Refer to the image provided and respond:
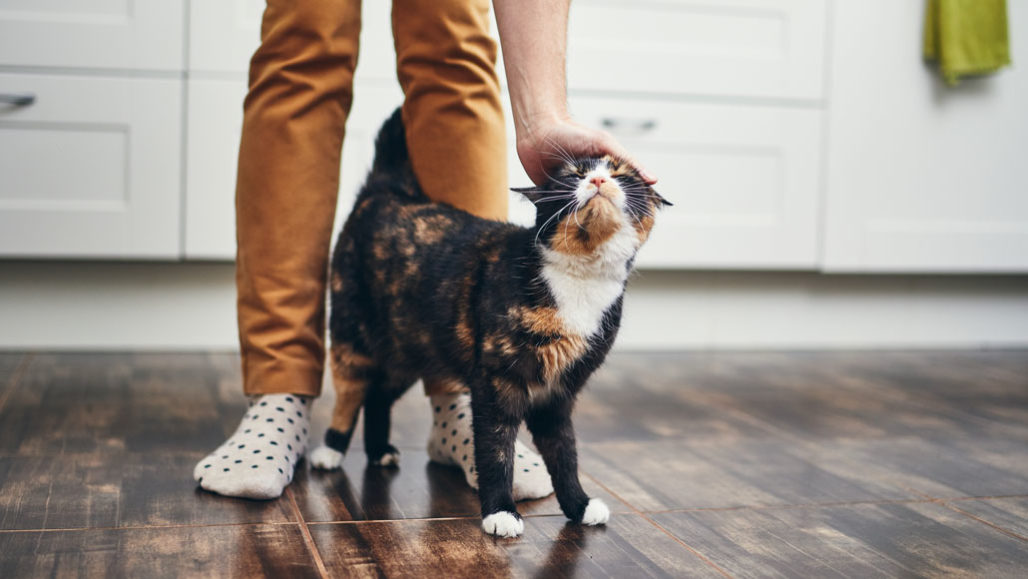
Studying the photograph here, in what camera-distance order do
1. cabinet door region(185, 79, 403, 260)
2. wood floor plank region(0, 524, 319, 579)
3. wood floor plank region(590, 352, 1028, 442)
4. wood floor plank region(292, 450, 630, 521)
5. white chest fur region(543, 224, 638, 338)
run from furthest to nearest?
cabinet door region(185, 79, 403, 260) → wood floor plank region(590, 352, 1028, 442) → wood floor plank region(292, 450, 630, 521) → white chest fur region(543, 224, 638, 338) → wood floor plank region(0, 524, 319, 579)

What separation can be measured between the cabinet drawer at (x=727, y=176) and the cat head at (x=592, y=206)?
1.31 metres

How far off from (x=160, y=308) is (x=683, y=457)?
4.19ft

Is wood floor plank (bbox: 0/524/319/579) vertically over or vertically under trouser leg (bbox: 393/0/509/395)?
under

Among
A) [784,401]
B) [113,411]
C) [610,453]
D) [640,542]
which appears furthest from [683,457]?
[113,411]

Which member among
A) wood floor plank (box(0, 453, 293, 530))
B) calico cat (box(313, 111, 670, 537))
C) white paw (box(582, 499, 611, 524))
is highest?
calico cat (box(313, 111, 670, 537))

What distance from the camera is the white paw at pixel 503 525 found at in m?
1.01

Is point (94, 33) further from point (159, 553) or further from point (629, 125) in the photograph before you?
point (159, 553)

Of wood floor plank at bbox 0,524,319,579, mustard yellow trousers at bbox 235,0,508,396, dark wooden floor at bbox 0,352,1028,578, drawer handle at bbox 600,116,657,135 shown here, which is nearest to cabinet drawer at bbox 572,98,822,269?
drawer handle at bbox 600,116,657,135

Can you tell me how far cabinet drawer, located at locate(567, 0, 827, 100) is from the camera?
2.28 metres

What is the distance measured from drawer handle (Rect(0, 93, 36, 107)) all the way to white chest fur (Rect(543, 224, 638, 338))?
4.72 feet

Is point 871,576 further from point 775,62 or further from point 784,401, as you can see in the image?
point 775,62

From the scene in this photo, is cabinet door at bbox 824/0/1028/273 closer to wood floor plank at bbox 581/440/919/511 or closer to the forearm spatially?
wood floor plank at bbox 581/440/919/511

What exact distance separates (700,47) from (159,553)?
177cm

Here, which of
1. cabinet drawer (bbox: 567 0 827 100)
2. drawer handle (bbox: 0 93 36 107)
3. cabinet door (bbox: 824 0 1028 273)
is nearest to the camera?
drawer handle (bbox: 0 93 36 107)
